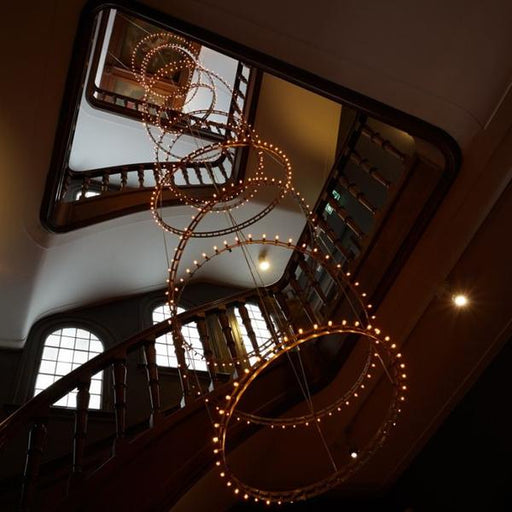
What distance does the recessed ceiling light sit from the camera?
4340 mm

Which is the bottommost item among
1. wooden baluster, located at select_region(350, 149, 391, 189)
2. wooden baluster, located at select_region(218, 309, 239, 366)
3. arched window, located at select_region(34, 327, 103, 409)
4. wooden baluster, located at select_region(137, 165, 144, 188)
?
wooden baluster, located at select_region(218, 309, 239, 366)

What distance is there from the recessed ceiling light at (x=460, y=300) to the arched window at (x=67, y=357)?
411 cm

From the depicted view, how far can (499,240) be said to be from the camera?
13.5 ft

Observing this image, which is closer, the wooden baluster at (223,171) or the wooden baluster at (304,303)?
the wooden baluster at (304,303)

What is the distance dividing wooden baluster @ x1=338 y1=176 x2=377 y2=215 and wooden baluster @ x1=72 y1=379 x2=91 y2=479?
8.75 feet

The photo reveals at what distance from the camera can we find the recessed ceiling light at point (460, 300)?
4.34 meters

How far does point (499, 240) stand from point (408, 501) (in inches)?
116

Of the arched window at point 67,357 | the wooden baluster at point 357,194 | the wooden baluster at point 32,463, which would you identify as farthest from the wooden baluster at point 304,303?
the arched window at point 67,357

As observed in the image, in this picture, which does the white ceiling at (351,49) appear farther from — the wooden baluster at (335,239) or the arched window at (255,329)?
the arched window at (255,329)

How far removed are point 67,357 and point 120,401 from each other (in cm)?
344

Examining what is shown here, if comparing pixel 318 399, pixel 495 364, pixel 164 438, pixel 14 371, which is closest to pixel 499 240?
pixel 495 364

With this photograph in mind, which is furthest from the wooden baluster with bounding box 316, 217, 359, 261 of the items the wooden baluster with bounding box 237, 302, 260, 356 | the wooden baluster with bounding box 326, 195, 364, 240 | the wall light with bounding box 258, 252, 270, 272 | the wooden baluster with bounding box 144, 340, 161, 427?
the wall light with bounding box 258, 252, 270, 272

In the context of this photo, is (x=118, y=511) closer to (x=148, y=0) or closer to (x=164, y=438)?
(x=164, y=438)

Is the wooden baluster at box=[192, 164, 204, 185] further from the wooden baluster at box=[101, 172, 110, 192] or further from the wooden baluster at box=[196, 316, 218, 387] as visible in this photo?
the wooden baluster at box=[196, 316, 218, 387]
